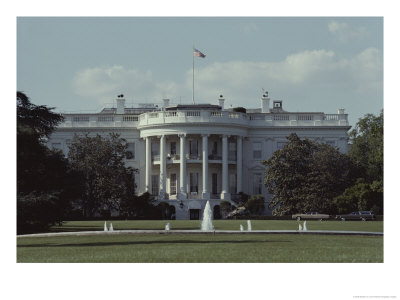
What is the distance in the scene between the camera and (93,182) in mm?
67688

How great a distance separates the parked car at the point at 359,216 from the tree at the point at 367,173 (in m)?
1.67

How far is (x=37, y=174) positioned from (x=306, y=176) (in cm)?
3643

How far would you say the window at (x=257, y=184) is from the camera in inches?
3071

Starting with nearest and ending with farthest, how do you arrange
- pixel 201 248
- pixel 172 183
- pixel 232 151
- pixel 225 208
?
pixel 201 248 < pixel 225 208 < pixel 172 183 < pixel 232 151

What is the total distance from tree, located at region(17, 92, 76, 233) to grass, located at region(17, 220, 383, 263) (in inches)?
62.0

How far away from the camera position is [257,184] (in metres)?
78.5

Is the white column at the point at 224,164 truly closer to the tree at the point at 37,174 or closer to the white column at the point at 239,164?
the white column at the point at 239,164

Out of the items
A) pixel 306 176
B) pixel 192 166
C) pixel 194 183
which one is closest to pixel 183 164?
pixel 192 166

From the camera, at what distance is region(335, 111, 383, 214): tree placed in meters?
62.6

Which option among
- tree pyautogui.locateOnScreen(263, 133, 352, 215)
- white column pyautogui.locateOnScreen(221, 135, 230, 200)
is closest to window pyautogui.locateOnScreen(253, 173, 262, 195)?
white column pyautogui.locateOnScreen(221, 135, 230, 200)

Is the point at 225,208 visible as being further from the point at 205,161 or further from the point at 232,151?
the point at 232,151

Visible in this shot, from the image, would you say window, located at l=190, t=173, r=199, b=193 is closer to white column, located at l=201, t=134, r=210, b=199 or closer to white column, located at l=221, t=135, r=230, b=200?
white column, located at l=201, t=134, r=210, b=199
